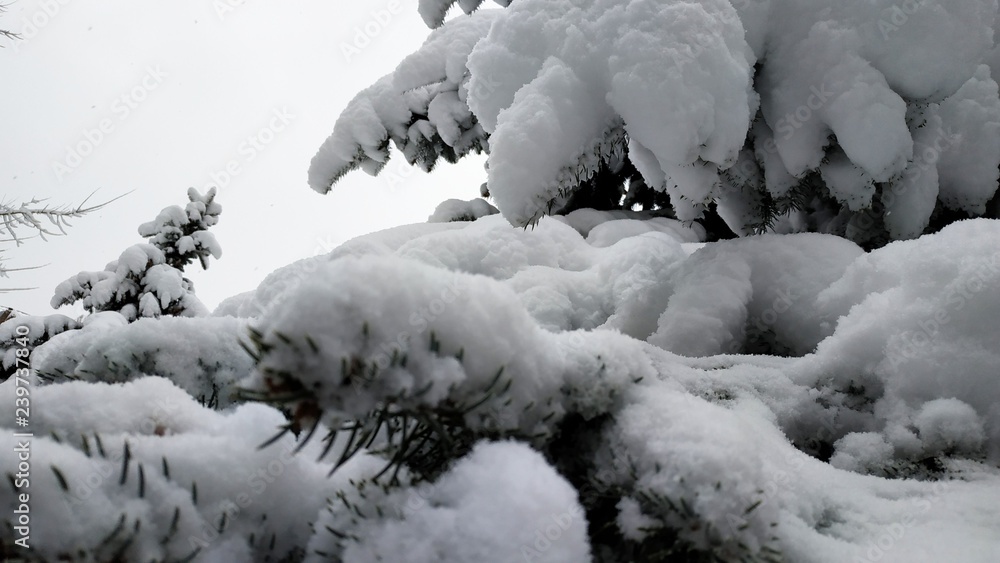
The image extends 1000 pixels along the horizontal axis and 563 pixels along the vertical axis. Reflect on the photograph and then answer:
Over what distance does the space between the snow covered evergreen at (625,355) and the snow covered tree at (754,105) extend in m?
0.01

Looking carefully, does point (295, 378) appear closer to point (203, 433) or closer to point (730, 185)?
point (203, 433)

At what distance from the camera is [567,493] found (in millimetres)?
635

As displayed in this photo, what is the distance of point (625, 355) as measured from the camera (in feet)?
3.06

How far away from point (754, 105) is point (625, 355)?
174 centimetres

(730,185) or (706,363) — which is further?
(730,185)

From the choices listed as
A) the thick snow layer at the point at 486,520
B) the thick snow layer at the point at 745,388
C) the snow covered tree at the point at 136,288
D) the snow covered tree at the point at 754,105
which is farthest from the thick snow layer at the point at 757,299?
the snow covered tree at the point at 136,288

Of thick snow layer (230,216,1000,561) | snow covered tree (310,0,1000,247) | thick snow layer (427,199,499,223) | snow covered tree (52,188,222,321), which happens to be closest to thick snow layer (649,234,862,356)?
thick snow layer (230,216,1000,561)

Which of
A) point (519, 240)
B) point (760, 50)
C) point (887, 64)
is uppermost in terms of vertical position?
point (760, 50)

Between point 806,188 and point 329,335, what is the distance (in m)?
2.45

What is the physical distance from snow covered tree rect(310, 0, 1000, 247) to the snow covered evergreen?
1 cm

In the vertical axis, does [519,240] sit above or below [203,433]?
below

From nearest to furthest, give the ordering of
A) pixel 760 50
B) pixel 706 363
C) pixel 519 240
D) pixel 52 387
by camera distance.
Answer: pixel 52 387 → pixel 706 363 → pixel 760 50 → pixel 519 240

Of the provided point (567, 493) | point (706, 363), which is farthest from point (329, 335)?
point (706, 363)

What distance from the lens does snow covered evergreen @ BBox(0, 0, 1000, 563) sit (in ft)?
1.99
